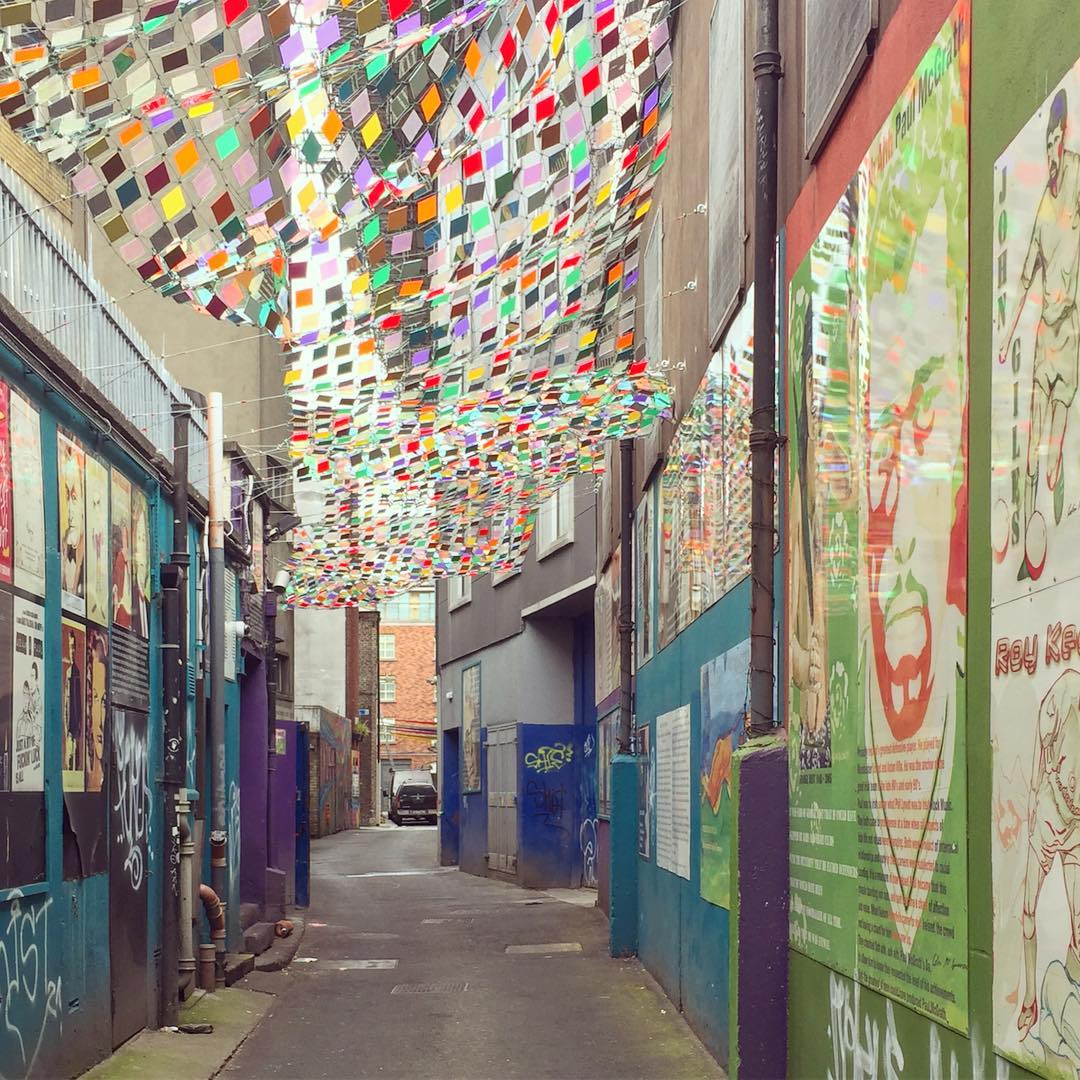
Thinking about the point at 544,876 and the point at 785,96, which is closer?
the point at 785,96

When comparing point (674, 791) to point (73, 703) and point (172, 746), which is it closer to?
point (172, 746)

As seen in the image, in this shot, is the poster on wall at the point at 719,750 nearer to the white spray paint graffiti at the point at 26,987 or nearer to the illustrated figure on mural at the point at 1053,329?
the white spray paint graffiti at the point at 26,987

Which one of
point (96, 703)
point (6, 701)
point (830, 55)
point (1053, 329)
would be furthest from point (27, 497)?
point (1053, 329)

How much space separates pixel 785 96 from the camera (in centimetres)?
857

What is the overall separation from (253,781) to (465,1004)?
18.9ft

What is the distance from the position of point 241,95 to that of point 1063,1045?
5.02 meters

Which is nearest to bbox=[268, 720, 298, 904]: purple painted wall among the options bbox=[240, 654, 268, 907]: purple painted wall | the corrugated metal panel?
bbox=[240, 654, 268, 907]: purple painted wall

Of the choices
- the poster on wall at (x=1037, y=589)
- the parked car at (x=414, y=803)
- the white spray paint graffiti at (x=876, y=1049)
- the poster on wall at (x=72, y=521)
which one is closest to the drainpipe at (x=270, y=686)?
the poster on wall at (x=72, y=521)

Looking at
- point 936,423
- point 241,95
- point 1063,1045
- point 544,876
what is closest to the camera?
point 1063,1045

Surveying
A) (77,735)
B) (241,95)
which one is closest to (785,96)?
(241,95)

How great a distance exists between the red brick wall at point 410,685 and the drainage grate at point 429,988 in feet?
197

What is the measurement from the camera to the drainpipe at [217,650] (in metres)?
13.4

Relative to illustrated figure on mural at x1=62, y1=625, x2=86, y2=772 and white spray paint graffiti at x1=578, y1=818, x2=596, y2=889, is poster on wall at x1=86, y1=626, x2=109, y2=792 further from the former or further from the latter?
white spray paint graffiti at x1=578, y1=818, x2=596, y2=889

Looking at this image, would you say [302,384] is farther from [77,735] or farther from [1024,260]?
[1024,260]
